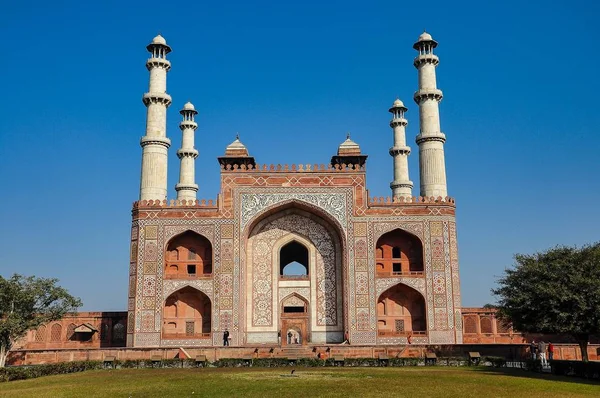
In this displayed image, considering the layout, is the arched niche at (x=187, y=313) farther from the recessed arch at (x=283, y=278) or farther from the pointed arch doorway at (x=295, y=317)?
the pointed arch doorway at (x=295, y=317)

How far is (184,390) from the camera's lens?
14.0 meters

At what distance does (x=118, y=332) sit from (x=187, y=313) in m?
3.53

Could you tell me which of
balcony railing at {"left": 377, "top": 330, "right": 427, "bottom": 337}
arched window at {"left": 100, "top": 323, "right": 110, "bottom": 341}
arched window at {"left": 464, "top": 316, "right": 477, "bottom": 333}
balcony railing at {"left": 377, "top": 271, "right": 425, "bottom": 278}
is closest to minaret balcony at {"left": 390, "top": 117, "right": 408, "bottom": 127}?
balcony railing at {"left": 377, "top": 271, "right": 425, "bottom": 278}

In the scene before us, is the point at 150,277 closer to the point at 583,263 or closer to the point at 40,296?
the point at 40,296

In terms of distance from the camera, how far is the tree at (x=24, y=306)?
2195 centimetres

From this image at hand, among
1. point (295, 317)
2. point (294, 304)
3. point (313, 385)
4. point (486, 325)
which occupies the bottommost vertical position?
point (313, 385)

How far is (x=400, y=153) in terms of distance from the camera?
3828 cm

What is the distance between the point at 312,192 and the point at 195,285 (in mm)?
6505

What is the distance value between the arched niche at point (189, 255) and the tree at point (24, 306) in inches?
253

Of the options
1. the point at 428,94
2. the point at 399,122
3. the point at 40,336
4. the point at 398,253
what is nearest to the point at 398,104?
the point at 399,122

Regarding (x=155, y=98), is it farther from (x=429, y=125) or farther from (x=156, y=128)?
(x=429, y=125)

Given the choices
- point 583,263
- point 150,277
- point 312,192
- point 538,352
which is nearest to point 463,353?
point 538,352

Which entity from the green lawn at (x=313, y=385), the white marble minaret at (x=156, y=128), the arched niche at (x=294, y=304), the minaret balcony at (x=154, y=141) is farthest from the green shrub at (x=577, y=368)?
the minaret balcony at (x=154, y=141)

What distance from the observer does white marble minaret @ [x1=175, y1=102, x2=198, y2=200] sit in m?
37.7
